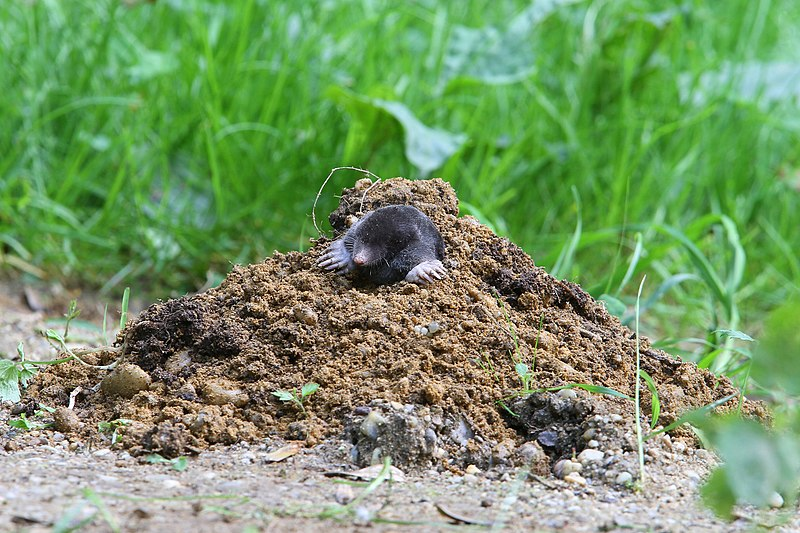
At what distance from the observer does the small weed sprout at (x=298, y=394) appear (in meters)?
2.06

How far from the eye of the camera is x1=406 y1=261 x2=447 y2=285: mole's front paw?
2.35 m

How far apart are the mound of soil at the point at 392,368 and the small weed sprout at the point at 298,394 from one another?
0.01 meters

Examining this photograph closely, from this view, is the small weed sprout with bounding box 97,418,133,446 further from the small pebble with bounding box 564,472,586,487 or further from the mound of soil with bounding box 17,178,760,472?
the small pebble with bounding box 564,472,586,487

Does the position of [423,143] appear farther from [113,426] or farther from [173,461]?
[173,461]

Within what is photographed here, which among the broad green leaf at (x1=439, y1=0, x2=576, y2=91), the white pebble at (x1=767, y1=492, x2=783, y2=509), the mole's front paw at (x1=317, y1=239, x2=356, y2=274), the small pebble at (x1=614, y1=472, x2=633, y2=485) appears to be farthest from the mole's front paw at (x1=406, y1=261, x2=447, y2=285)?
the broad green leaf at (x1=439, y1=0, x2=576, y2=91)

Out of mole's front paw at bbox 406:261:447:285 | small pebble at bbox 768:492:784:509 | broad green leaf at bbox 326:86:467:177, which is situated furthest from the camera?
broad green leaf at bbox 326:86:467:177

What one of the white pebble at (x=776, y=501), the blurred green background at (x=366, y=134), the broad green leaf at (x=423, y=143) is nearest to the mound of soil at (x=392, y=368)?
the white pebble at (x=776, y=501)

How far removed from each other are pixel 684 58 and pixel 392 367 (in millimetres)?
4248

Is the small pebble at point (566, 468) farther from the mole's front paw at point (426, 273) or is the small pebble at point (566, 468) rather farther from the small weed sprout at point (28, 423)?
the small weed sprout at point (28, 423)

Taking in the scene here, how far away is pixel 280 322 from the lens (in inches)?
90.0

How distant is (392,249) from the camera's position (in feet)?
7.86

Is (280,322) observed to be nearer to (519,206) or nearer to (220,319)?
(220,319)

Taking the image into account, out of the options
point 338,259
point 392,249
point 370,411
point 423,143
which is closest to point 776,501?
point 370,411

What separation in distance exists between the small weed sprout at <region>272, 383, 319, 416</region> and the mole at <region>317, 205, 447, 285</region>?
40cm
